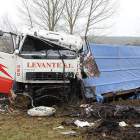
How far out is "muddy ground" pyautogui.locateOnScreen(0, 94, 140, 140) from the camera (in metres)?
3.90

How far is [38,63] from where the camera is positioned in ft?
19.2

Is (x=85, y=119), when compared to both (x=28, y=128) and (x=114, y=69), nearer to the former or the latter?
(x=28, y=128)

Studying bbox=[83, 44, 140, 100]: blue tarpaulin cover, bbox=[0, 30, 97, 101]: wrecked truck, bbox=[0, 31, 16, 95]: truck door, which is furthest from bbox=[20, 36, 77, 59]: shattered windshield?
Result: bbox=[83, 44, 140, 100]: blue tarpaulin cover

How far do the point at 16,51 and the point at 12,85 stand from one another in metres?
1.02

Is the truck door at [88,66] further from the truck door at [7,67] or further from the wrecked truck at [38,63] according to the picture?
the truck door at [7,67]

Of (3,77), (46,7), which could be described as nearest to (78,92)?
(3,77)

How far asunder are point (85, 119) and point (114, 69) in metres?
3.92

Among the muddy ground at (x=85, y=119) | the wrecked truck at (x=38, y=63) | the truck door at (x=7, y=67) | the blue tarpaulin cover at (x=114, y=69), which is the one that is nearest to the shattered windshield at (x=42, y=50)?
the wrecked truck at (x=38, y=63)

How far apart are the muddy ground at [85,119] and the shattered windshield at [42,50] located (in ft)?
4.45

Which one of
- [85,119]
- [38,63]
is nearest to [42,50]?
[38,63]

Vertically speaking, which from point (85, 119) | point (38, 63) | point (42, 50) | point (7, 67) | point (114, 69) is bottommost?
point (85, 119)

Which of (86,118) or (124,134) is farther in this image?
(86,118)

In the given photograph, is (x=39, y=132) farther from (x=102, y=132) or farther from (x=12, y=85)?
(x=12, y=85)

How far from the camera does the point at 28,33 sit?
6.09 m
